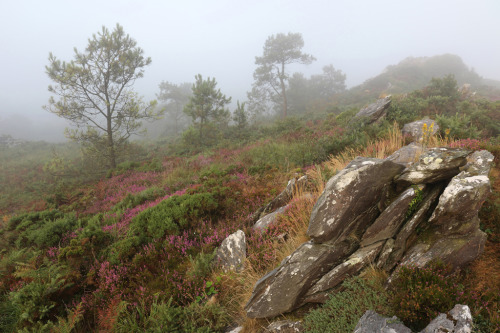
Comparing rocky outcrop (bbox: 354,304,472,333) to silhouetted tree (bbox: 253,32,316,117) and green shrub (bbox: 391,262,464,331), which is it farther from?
silhouetted tree (bbox: 253,32,316,117)

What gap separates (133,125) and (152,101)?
2123 millimetres

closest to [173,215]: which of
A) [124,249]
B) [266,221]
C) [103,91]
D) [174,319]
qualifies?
[124,249]

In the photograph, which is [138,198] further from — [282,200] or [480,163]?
[480,163]

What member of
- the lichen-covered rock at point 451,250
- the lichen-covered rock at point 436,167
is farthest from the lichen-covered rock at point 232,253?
the lichen-covered rock at point 436,167

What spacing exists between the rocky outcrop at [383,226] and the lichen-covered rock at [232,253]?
0.93m

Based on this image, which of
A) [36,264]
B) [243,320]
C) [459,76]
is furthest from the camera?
[459,76]

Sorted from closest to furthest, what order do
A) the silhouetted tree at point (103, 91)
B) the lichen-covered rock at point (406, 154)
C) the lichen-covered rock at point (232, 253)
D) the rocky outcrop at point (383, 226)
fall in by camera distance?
the rocky outcrop at point (383, 226)
the lichen-covered rock at point (232, 253)
the lichen-covered rock at point (406, 154)
the silhouetted tree at point (103, 91)

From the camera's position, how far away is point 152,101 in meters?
13.6

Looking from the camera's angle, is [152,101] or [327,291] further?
[152,101]

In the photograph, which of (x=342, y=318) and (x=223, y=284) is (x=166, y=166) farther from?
(x=342, y=318)

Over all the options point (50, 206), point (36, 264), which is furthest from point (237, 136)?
point (36, 264)

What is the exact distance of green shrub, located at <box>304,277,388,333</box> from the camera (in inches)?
93.4

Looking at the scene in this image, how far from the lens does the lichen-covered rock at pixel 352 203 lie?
9.98 ft

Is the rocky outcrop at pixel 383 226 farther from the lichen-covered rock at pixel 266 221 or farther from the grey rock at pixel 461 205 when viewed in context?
the lichen-covered rock at pixel 266 221
